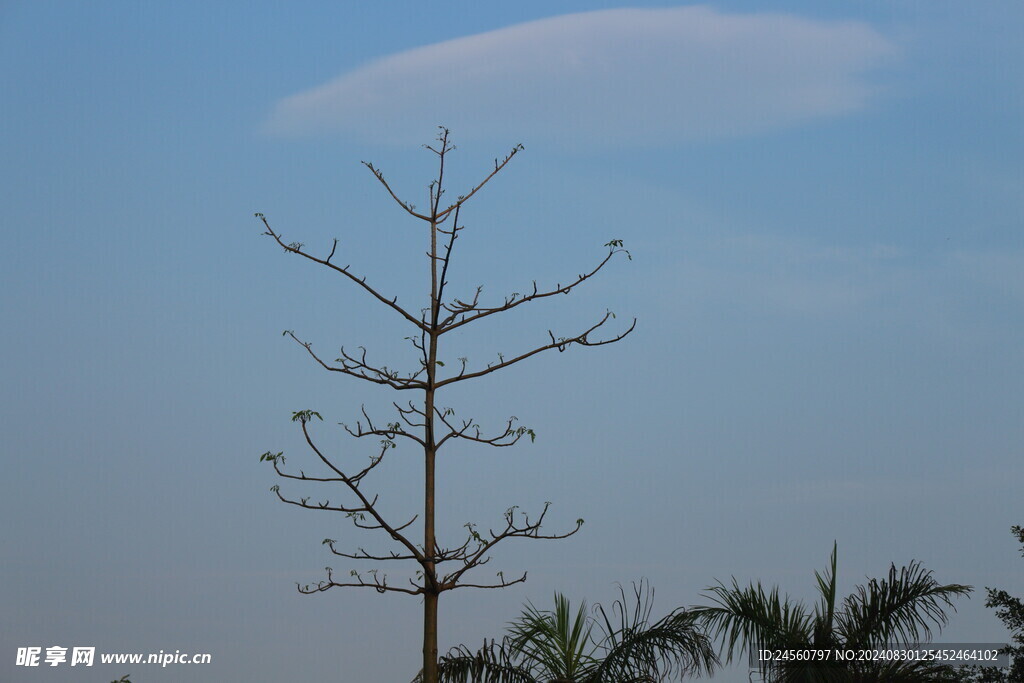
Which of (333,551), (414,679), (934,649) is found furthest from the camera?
(934,649)

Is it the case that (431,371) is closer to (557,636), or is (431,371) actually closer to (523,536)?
(523,536)

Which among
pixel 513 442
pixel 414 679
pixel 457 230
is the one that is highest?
pixel 457 230

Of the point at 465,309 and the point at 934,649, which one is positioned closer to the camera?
the point at 465,309

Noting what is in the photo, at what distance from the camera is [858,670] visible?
1225 cm

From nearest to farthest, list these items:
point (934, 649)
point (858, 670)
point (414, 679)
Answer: point (414, 679)
point (858, 670)
point (934, 649)

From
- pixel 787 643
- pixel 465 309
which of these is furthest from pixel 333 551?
pixel 787 643

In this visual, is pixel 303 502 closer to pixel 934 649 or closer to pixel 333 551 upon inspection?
pixel 333 551

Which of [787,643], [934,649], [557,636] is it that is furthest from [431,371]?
[934,649]

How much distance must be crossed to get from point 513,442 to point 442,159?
2.82m

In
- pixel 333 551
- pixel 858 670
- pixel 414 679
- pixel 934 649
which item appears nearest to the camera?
pixel 333 551

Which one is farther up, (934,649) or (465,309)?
(465,309)

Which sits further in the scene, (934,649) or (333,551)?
(934,649)

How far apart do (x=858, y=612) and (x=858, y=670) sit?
69 cm

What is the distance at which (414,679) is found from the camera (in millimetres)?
10570
